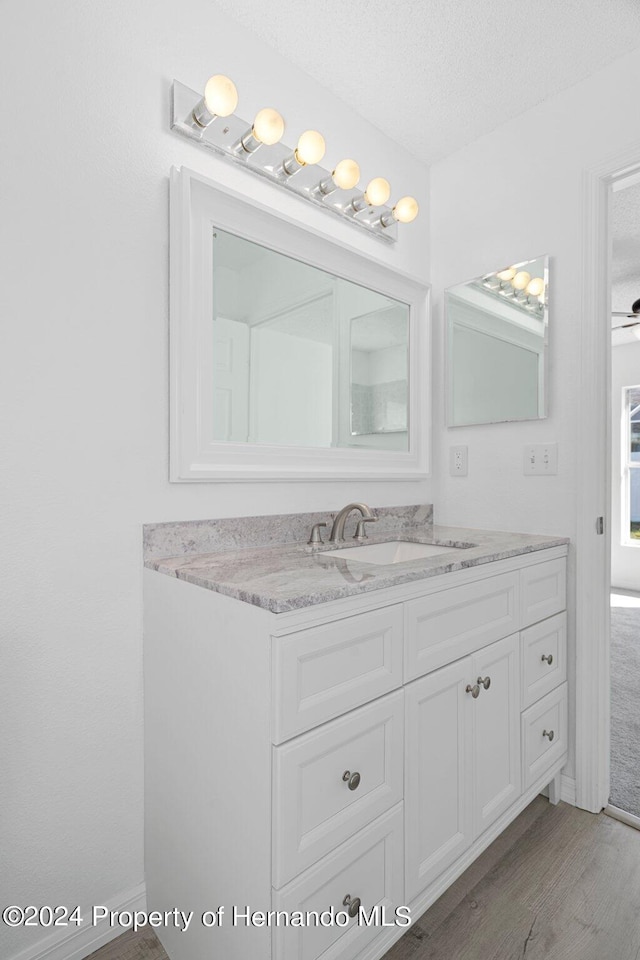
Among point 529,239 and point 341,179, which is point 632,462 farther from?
point 341,179

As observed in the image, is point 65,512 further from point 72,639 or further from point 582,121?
point 582,121

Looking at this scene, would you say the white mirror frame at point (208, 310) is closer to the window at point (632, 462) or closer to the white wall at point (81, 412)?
the white wall at point (81, 412)

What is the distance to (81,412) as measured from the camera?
3.95ft

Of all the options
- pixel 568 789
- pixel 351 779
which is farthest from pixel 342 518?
pixel 568 789

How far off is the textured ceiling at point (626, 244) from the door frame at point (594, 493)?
0.69 meters

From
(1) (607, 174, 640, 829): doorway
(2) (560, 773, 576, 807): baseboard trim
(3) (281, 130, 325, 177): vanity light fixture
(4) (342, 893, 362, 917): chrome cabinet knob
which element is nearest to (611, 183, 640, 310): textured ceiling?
(1) (607, 174, 640, 829): doorway

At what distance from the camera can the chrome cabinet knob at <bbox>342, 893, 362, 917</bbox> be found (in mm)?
1020

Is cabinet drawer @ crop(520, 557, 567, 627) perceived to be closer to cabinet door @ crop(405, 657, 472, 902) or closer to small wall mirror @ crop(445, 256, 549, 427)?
cabinet door @ crop(405, 657, 472, 902)

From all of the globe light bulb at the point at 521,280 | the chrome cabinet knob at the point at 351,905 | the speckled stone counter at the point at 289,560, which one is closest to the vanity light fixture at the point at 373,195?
the globe light bulb at the point at 521,280

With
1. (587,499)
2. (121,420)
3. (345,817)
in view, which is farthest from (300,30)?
(345,817)

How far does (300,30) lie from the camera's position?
155cm

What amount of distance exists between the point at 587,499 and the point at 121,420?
1.44 metres

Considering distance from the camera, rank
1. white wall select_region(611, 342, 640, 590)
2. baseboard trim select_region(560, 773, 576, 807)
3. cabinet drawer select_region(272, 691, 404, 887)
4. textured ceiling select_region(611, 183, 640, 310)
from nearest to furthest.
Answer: cabinet drawer select_region(272, 691, 404, 887)
baseboard trim select_region(560, 773, 576, 807)
textured ceiling select_region(611, 183, 640, 310)
white wall select_region(611, 342, 640, 590)

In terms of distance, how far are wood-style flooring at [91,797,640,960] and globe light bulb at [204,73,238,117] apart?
1.98m
